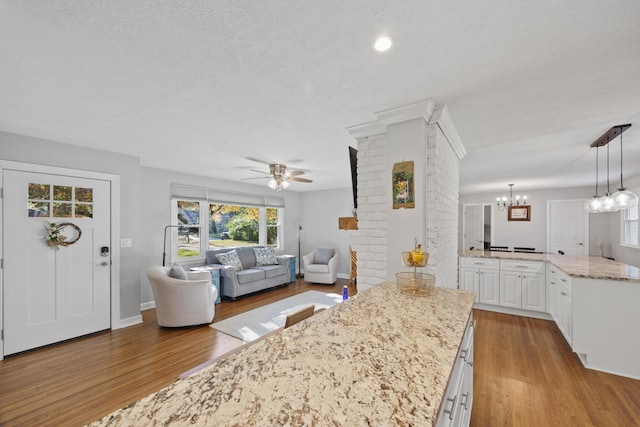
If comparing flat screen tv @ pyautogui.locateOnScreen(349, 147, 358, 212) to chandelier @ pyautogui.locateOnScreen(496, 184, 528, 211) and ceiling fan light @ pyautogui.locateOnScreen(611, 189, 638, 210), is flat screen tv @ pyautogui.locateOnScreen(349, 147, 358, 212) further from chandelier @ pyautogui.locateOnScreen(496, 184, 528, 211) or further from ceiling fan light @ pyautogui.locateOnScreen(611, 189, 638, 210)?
chandelier @ pyautogui.locateOnScreen(496, 184, 528, 211)

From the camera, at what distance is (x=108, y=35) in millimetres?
1384

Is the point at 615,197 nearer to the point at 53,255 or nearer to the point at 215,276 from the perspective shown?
the point at 215,276

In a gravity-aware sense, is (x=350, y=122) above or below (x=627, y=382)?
above

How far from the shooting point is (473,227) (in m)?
8.06

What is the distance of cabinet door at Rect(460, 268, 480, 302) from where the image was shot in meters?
4.24

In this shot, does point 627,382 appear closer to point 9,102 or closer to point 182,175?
point 9,102

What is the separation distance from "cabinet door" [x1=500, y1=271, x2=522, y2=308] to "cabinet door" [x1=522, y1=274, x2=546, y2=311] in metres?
0.06

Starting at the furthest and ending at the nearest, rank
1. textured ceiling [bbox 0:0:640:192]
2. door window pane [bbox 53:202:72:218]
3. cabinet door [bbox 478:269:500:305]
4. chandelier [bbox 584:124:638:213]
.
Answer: cabinet door [bbox 478:269:500:305]
door window pane [bbox 53:202:72:218]
chandelier [bbox 584:124:638:213]
textured ceiling [bbox 0:0:640:192]

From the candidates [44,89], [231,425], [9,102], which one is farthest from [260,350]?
[9,102]

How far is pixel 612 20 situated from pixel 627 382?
294cm

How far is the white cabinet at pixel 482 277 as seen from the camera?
411cm

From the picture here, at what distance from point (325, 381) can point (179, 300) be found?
11.0 ft

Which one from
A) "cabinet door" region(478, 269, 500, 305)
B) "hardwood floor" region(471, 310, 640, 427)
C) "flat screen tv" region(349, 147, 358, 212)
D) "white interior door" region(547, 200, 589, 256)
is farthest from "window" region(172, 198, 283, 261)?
"white interior door" region(547, 200, 589, 256)

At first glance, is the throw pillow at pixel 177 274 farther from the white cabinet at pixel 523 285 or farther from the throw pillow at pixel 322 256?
the white cabinet at pixel 523 285
